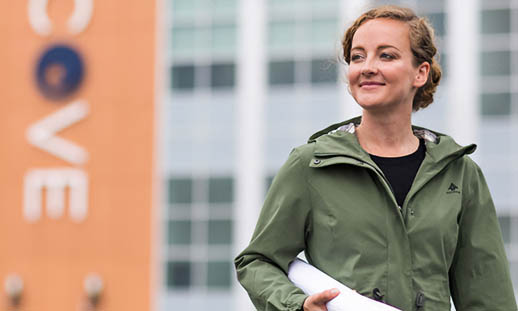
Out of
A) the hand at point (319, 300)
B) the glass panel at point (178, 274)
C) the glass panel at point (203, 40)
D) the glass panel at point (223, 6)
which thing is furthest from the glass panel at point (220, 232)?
the hand at point (319, 300)

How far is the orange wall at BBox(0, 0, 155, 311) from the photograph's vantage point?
106 ft

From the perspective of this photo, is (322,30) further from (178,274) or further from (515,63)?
(178,274)

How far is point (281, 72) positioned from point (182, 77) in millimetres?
2943

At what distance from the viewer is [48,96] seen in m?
33.7

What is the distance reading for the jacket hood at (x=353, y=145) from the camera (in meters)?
3.25

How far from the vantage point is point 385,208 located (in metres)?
3.20

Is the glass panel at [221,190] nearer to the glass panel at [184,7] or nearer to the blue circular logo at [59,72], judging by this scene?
the glass panel at [184,7]

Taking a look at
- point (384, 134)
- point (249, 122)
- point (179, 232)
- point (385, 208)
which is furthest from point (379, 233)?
point (179, 232)

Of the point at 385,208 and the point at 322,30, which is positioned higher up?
the point at 322,30

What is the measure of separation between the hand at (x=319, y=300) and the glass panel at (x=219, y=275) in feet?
92.8

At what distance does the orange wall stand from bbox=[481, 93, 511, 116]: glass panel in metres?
9.66

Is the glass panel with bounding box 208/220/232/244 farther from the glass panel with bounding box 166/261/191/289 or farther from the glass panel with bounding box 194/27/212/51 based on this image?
the glass panel with bounding box 194/27/212/51

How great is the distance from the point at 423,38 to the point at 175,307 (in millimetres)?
28577

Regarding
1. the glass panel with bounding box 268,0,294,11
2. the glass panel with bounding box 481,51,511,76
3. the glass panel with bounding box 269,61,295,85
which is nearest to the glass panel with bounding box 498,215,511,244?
the glass panel with bounding box 481,51,511,76
